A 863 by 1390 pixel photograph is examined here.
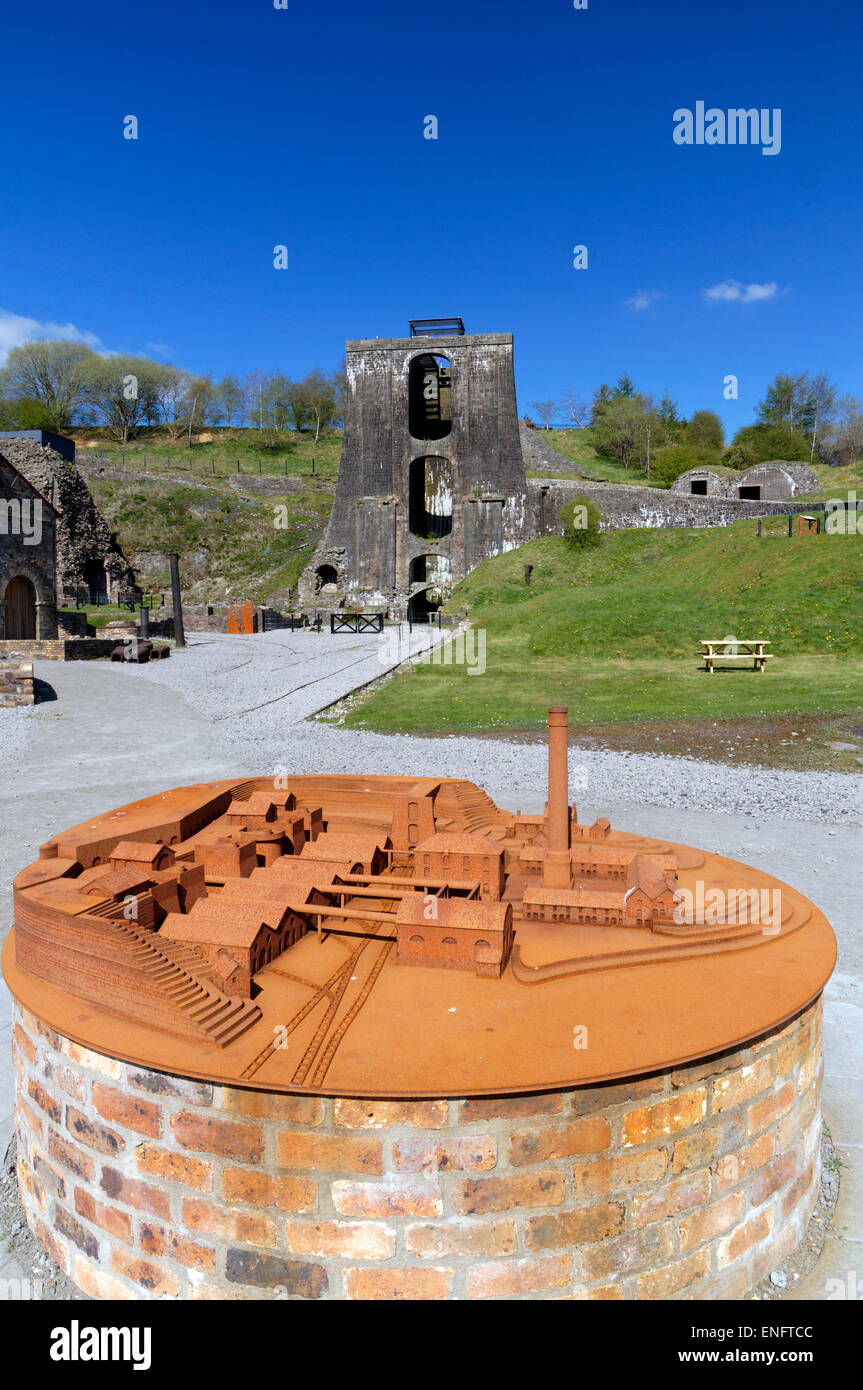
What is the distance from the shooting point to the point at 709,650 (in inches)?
826

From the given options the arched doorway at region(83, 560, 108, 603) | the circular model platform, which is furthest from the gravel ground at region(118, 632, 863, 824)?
the arched doorway at region(83, 560, 108, 603)

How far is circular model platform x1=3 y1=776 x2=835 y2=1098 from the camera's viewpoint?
9.00 feet

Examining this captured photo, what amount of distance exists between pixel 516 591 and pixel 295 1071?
31.9m

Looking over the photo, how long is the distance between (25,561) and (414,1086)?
104 ft

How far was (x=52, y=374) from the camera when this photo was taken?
212ft

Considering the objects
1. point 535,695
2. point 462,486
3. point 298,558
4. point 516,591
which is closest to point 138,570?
point 298,558

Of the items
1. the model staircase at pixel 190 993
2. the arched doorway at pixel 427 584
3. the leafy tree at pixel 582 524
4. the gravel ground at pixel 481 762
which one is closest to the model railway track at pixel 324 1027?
the model staircase at pixel 190 993

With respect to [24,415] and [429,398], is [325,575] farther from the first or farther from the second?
[24,415]

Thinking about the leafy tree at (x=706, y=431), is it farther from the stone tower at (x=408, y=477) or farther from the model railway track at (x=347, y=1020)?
the model railway track at (x=347, y=1020)

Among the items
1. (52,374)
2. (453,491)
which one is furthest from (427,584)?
(52,374)

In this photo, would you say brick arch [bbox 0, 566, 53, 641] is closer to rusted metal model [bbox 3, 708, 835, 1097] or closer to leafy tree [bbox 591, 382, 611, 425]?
rusted metal model [bbox 3, 708, 835, 1097]

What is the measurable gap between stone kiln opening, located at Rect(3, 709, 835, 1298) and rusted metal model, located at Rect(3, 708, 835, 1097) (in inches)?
0.6

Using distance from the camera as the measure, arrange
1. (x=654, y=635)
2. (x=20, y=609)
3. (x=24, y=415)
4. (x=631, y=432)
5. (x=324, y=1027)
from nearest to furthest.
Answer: (x=324, y=1027) < (x=654, y=635) < (x=20, y=609) < (x=24, y=415) < (x=631, y=432)
